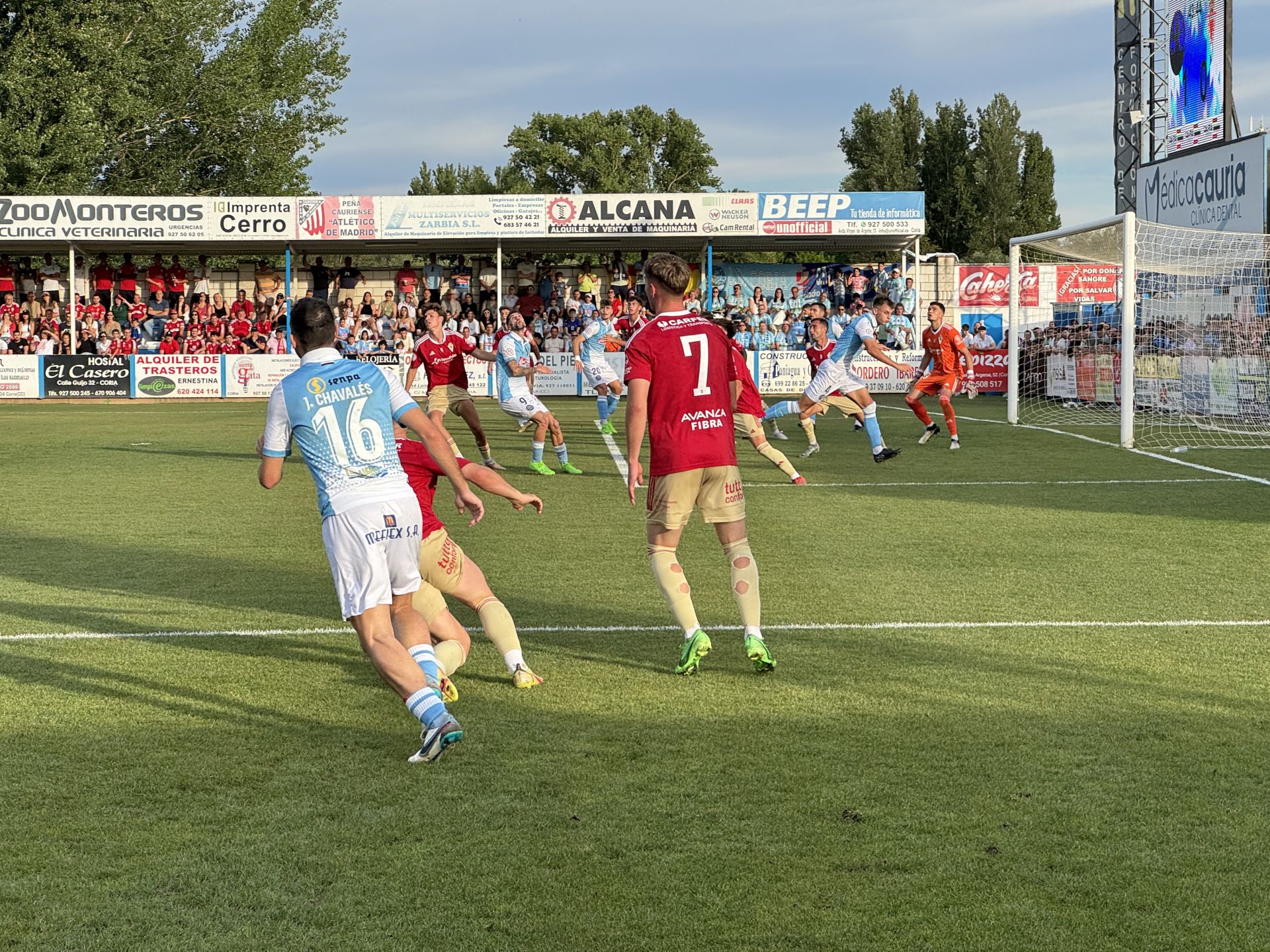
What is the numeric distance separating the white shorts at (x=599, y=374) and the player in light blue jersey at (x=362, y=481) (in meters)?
14.0

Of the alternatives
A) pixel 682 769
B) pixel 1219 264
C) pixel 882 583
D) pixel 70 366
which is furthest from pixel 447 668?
pixel 70 366

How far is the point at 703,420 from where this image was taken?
6633 mm

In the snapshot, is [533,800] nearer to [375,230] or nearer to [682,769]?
[682,769]

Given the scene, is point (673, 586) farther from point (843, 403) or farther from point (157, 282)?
point (157, 282)

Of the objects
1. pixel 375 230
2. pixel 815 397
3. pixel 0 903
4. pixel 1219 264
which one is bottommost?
pixel 0 903

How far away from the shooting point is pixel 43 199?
3656cm

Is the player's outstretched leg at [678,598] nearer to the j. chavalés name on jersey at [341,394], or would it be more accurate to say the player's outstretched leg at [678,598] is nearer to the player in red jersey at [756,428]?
the j. chavalés name on jersey at [341,394]

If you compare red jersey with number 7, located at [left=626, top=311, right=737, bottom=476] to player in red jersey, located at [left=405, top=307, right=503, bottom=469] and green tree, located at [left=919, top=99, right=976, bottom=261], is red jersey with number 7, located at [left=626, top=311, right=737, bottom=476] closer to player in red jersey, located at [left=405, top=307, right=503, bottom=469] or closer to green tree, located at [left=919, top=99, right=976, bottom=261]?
player in red jersey, located at [left=405, top=307, right=503, bottom=469]

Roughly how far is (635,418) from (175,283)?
116ft

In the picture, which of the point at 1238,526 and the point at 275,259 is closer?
the point at 1238,526

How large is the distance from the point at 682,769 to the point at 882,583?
13.2ft

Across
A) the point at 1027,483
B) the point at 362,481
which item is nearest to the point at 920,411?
the point at 1027,483

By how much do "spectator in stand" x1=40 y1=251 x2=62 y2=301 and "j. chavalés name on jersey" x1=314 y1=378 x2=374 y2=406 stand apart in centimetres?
3667

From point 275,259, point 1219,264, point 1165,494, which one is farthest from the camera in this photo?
point 275,259
